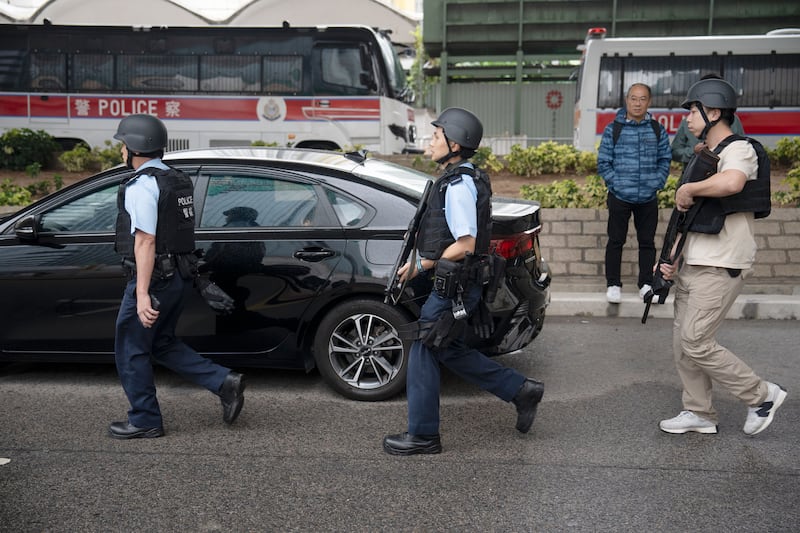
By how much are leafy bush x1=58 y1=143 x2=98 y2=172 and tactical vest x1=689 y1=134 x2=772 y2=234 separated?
35.6 feet

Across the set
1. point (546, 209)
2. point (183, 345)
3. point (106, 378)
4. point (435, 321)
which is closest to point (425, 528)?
point (435, 321)

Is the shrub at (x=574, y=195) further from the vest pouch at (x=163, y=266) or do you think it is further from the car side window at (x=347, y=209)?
the vest pouch at (x=163, y=266)

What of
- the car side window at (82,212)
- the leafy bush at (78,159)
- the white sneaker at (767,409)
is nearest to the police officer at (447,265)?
the white sneaker at (767,409)

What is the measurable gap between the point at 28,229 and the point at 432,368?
8.83 ft

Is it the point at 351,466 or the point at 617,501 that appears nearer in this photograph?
A: the point at 617,501

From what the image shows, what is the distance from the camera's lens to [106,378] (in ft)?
19.6

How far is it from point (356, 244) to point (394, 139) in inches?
485

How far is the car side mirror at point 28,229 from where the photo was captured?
540cm

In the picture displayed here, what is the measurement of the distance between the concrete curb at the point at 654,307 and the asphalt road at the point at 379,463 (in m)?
1.86

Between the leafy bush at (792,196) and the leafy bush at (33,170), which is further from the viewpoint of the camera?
the leafy bush at (33,170)

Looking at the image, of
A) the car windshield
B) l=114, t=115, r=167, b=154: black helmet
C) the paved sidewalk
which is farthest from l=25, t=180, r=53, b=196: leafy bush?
l=114, t=115, r=167, b=154: black helmet

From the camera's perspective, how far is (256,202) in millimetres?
5535

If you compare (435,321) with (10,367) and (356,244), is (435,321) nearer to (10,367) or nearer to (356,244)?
(356,244)

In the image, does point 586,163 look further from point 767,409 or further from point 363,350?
point 767,409
